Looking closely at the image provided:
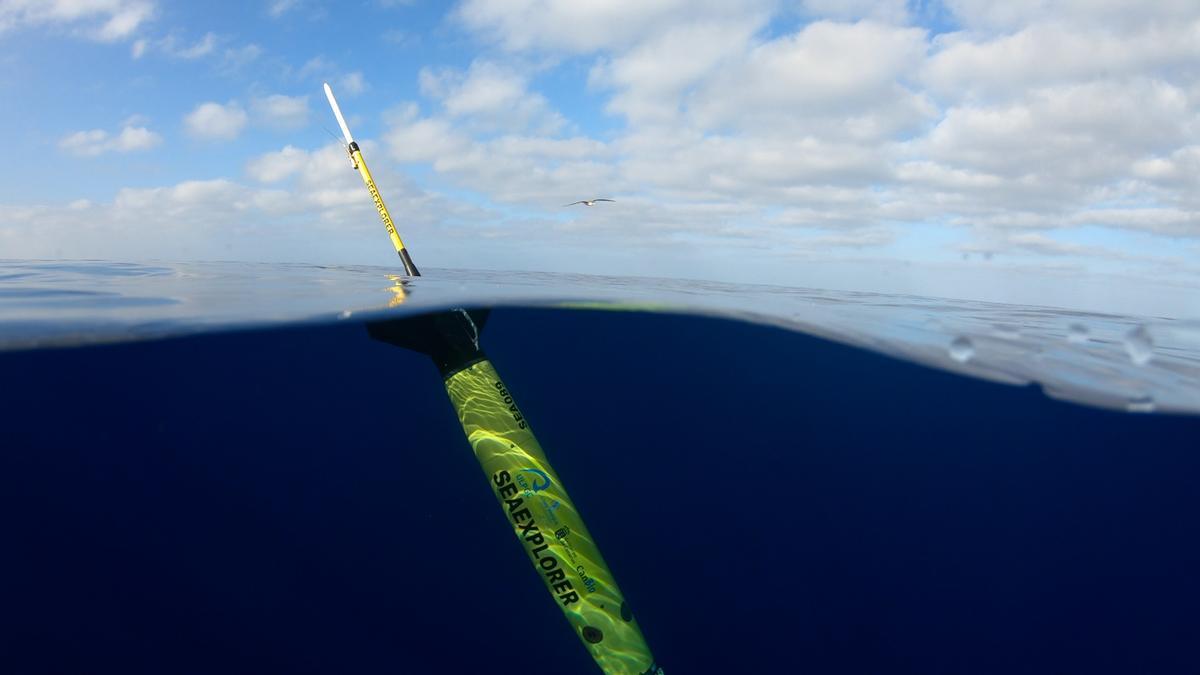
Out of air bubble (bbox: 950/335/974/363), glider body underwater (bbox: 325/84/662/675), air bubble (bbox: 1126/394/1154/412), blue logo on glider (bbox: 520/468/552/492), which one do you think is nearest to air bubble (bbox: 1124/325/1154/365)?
air bubble (bbox: 1126/394/1154/412)

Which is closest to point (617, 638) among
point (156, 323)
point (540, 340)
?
point (156, 323)

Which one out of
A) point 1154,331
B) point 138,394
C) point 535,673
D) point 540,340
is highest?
point 1154,331

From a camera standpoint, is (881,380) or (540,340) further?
(540,340)

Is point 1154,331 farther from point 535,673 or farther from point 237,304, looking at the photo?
point 237,304

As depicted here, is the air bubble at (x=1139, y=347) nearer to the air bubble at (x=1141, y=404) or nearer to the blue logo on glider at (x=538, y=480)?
the air bubble at (x=1141, y=404)

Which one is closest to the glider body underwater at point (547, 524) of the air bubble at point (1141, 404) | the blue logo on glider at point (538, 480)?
the blue logo on glider at point (538, 480)
